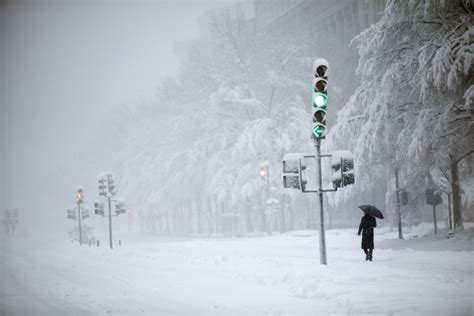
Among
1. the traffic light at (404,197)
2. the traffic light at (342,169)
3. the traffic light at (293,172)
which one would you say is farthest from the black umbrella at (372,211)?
the traffic light at (404,197)

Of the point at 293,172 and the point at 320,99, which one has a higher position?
the point at 320,99

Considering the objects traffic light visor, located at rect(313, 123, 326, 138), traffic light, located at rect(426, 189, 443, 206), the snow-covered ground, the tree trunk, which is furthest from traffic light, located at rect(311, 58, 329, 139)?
traffic light, located at rect(426, 189, 443, 206)

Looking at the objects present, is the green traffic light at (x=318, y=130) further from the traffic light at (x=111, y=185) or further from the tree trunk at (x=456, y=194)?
the traffic light at (x=111, y=185)

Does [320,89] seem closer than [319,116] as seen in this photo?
Yes

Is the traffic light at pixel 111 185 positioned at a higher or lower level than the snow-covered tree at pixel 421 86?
lower

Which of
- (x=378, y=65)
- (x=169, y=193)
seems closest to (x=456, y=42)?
(x=378, y=65)

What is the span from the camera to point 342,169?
12984 millimetres

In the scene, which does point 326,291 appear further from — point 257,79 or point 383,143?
point 257,79

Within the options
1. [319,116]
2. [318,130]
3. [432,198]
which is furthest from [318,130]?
[432,198]

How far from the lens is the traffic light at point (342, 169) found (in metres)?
12.9

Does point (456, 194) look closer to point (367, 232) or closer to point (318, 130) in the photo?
point (367, 232)

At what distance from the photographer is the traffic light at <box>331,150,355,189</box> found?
12.9m

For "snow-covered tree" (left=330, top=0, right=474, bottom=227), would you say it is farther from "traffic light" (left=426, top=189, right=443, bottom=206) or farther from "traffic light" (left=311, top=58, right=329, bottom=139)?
"traffic light" (left=311, top=58, right=329, bottom=139)

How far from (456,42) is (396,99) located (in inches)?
142
